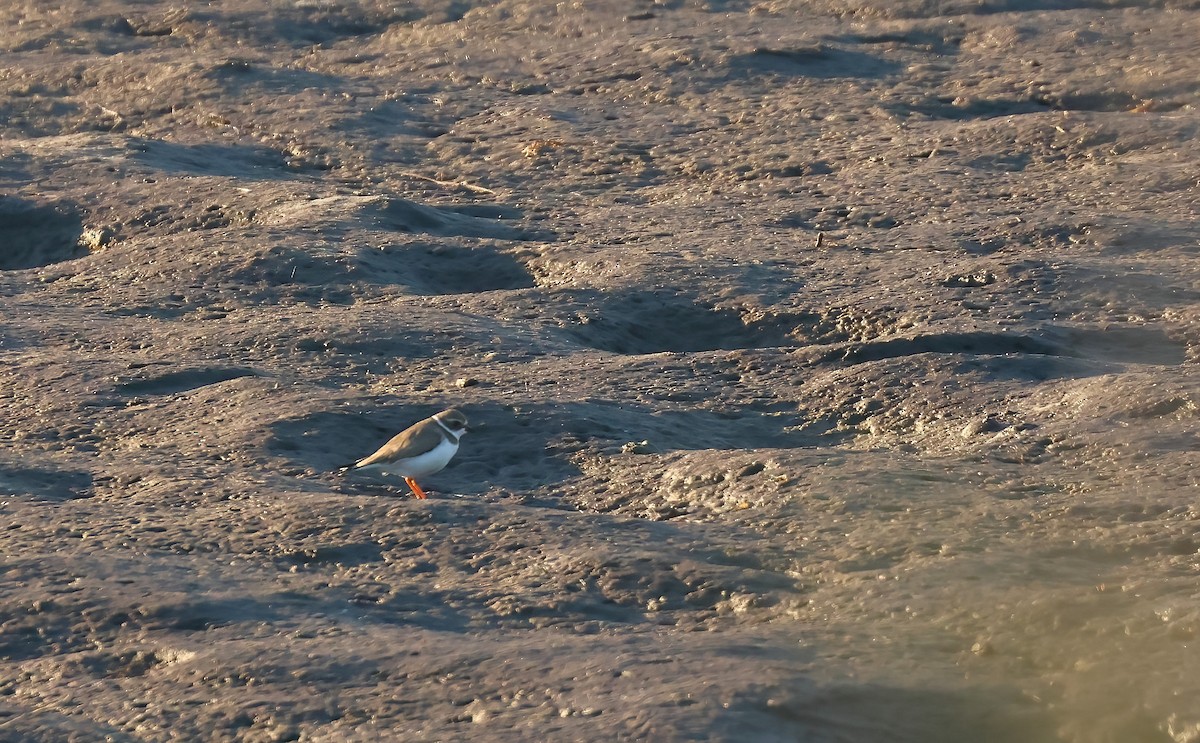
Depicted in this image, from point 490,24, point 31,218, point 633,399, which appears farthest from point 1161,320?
point 490,24

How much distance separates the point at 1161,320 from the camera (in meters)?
5.75

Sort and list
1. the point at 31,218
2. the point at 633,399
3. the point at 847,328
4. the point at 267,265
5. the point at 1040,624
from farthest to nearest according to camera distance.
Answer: the point at 31,218
the point at 267,265
the point at 847,328
the point at 633,399
the point at 1040,624

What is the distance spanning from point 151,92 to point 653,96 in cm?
300

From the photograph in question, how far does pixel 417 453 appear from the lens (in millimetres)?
4742

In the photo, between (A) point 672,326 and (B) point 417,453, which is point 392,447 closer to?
(B) point 417,453

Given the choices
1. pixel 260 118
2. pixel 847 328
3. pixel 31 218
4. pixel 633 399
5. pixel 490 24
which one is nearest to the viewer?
pixel 633 399

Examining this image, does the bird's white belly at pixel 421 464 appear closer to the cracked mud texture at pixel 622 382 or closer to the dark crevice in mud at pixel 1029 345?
the cracked mud texture at pixel 622 382

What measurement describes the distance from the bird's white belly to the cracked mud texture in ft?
0.30

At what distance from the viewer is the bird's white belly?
15.5 feet

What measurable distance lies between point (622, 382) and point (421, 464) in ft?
3.41

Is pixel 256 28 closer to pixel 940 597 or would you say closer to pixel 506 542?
pixel 506 542

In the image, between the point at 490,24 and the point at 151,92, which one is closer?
the point at 151,92

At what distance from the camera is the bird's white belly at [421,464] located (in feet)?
15.5

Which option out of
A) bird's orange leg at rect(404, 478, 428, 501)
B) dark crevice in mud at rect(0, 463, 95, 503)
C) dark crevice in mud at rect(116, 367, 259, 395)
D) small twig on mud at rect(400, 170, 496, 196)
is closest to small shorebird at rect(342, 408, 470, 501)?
bird's orange leg at rect(404, 478, 428, 501)
